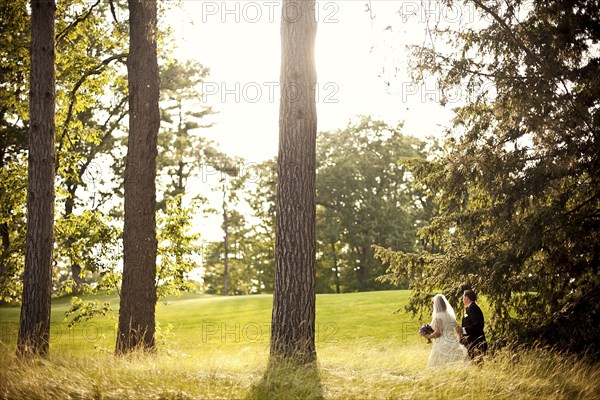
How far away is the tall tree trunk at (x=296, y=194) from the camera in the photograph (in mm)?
7480

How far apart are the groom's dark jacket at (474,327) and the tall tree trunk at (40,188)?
7323 millimetres

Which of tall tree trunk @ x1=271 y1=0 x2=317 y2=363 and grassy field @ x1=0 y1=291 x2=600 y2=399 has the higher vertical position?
tall tree trunk @ x1=271 y1=0 x2=317 y2=363

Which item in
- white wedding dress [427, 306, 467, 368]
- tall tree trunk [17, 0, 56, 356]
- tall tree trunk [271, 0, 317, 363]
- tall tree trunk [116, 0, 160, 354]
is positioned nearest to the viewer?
tall tree trunk [271, 0, 317, 363]

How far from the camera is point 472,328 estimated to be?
9.69 meters

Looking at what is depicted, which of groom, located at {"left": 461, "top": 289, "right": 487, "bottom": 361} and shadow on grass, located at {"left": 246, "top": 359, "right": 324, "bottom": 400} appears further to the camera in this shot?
groom, located at {"left": 461, "top": 289, "right": 487, "bottom": 361}

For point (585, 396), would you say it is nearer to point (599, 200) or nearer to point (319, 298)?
point (599, 200)

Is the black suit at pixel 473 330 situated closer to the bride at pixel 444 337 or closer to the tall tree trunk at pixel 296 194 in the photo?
the bride at pixel 444 337

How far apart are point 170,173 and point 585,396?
3887 cm

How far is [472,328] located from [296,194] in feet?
14.0

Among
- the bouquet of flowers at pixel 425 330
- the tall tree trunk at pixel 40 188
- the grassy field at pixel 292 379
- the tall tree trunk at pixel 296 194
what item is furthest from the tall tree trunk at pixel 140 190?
the bouquet of flowers at pixel 425 330

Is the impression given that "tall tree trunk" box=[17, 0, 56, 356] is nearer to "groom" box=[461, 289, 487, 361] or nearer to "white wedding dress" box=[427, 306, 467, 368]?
"white wedding dress" box=[427, 306, 467, 368]

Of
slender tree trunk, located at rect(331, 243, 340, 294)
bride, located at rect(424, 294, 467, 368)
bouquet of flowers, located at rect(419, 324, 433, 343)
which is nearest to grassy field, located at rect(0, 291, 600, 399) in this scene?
bouquet of flowers, located at rect(419, 324, 433, 343)

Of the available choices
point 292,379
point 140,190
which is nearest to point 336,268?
point 140,190

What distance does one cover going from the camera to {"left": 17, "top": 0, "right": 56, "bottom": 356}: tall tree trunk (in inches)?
387
